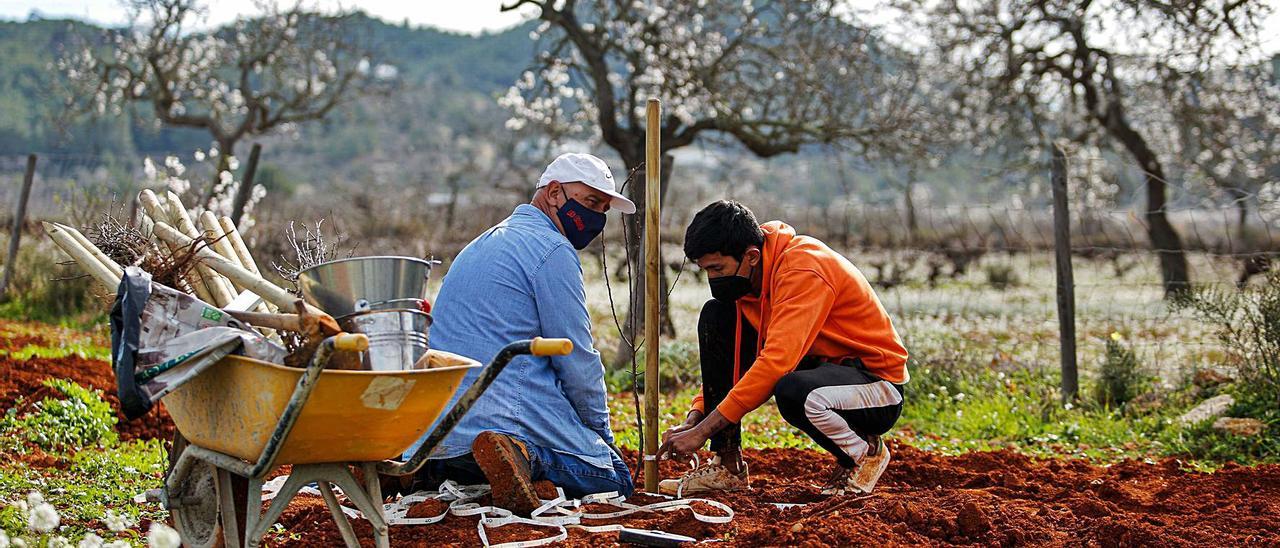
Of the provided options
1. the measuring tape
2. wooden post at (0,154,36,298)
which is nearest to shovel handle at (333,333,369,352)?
the measuring tape

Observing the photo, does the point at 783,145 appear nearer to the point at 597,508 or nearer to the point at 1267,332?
the point at 1267,332

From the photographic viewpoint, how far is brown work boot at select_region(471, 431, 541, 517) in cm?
382

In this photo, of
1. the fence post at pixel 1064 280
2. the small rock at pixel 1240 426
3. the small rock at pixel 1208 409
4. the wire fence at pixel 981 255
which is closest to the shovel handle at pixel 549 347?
the small rock at pixel 1240 426

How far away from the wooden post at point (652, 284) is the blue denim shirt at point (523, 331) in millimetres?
314

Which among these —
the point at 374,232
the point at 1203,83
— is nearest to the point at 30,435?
the point at 1203,83

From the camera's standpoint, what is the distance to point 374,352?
10.3 ft

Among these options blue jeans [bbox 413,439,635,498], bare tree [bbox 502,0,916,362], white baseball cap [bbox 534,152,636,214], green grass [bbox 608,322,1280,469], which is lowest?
green grass [bbox 608,322,1280,469]

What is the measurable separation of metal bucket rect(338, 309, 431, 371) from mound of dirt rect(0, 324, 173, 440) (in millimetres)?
2780

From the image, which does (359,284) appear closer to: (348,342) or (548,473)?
(348,342)

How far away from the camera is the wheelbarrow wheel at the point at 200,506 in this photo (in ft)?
11.0

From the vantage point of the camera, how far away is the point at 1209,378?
7.16m

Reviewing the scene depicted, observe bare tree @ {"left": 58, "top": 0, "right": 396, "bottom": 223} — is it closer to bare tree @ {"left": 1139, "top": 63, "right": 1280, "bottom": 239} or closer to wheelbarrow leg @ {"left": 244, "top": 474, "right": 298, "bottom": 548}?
bare tree @ {"left": 1139, "top": 63, "right": 1280, "bottom": 239}

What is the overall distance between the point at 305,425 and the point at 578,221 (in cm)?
169

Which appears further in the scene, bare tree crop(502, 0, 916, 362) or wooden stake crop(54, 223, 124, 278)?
bare tree crop(502, 0, 916, 362)
